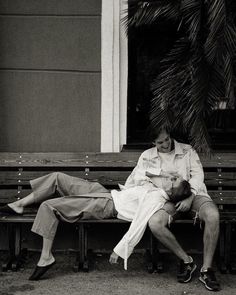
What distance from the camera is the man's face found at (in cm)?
566

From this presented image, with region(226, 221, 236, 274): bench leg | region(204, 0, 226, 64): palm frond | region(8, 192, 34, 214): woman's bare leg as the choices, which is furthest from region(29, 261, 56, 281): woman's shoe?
region(204, 0, 226, 64): palm frond

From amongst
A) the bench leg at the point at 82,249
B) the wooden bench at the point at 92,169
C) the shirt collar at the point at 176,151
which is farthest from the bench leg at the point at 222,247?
the bench leg at the point at 82,249

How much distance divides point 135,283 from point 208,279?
2.13 feet

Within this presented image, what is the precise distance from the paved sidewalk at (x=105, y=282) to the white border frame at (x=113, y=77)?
1454 mm

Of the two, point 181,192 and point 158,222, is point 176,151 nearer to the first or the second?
point 181,192

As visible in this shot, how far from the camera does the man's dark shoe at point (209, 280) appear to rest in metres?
4.97

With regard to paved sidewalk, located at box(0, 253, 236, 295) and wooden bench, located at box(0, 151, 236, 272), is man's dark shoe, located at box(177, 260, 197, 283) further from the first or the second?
wooden bench, located at box(0, 151, 236, 272)

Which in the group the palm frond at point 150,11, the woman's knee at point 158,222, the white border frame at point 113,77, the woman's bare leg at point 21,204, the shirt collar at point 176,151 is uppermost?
the palm frond at point 150,11

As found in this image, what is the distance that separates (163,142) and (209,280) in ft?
4.58

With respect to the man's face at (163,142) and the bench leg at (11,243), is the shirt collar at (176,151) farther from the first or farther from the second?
the bench leg at (11,243)

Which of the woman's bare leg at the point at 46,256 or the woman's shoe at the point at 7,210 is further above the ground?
the woman's shoe at the point at 7,210

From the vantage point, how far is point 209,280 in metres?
5.01

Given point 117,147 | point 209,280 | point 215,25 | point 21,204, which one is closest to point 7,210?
point 21,204

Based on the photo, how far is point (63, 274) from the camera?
5434 millimetres
